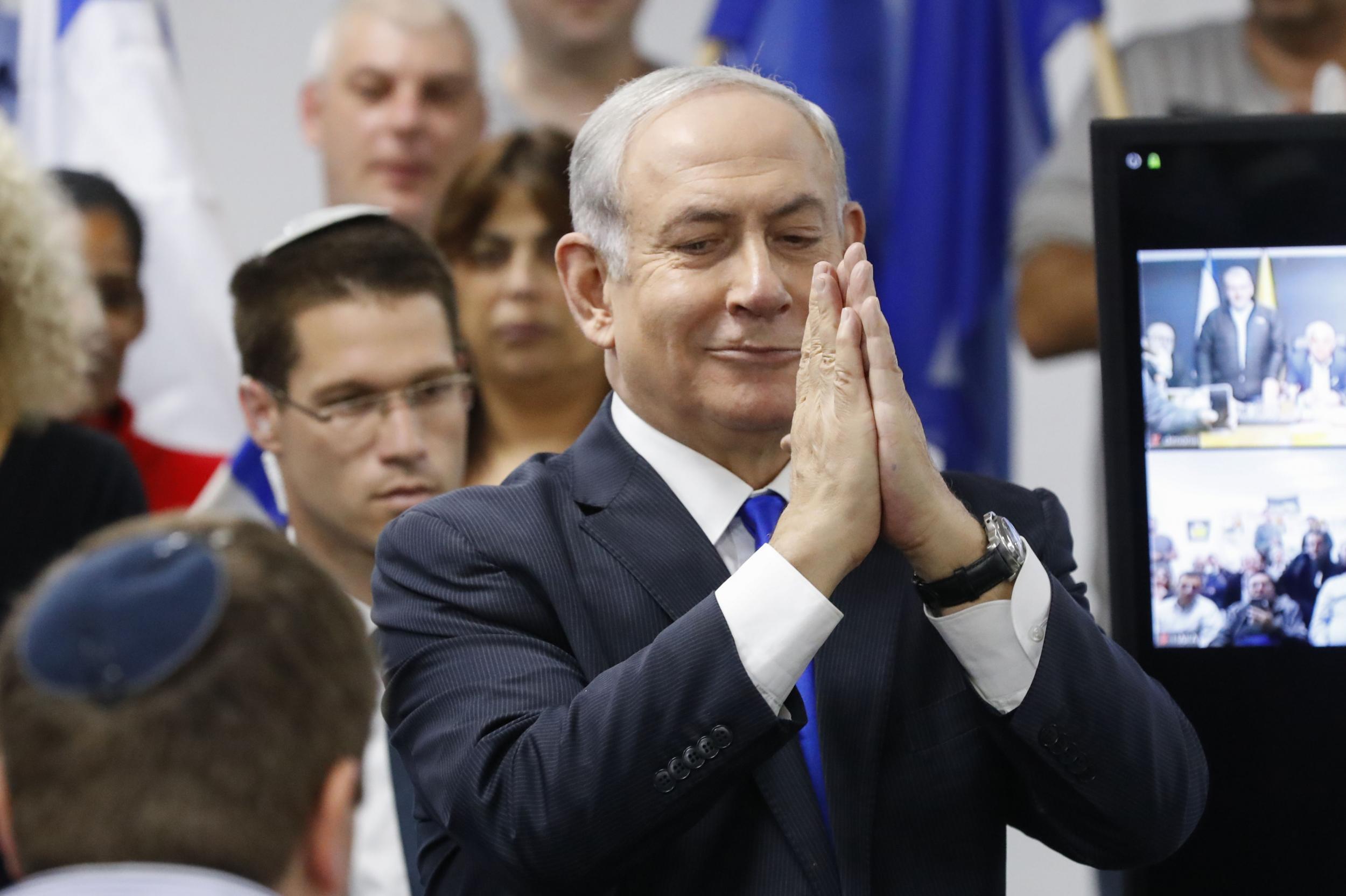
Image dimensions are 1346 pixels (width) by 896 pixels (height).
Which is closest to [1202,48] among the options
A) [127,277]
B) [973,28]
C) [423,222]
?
[973,28]

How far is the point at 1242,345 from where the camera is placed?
2248 millimetres

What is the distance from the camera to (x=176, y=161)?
462 centimetres

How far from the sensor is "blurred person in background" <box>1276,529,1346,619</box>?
7.30ft

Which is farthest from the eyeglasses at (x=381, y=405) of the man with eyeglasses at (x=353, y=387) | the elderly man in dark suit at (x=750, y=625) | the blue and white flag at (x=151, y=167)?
the blue and white flag at (x=151, y=167)

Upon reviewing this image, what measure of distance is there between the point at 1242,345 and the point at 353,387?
1.68m

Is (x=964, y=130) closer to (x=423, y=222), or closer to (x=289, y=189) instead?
(x=423, y=222)

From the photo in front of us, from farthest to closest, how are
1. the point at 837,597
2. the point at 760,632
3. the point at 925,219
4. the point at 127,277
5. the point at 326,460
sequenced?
the point at 925,219 < the point at 127,277 < the point at 326,460 < the point at 837,597 < the point at 760,632

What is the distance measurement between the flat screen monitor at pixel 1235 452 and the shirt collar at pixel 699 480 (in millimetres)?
521

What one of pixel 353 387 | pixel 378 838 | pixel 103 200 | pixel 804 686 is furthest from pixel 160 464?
pixel 804 686

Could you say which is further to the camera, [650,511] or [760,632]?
[650,511]

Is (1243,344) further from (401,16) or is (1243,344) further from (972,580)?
(401,16)

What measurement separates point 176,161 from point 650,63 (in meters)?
1.38

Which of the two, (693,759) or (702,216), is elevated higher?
(702,216)

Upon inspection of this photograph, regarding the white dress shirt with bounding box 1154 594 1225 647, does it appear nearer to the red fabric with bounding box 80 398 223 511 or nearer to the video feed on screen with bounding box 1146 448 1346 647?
the video feed on screen with bounding box 1146 448 1346 647
